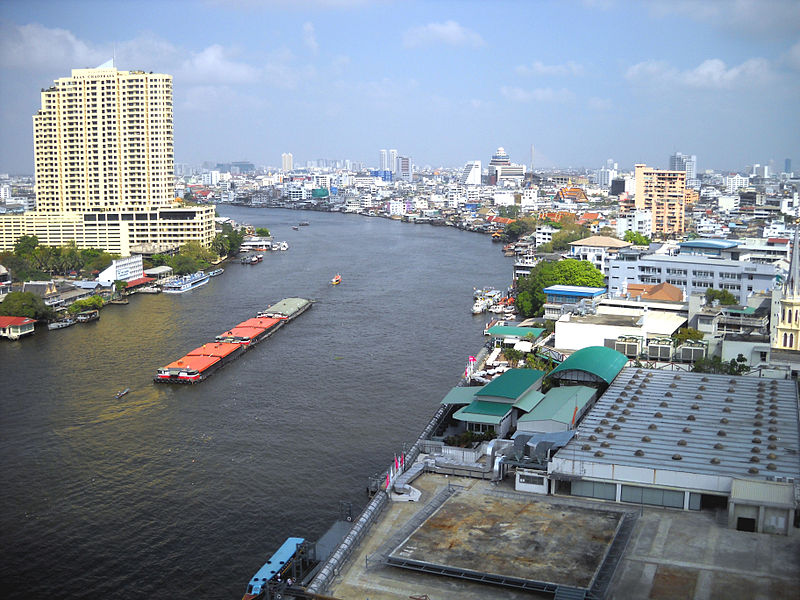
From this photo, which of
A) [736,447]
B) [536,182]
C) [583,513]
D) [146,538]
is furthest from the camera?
[536,182]

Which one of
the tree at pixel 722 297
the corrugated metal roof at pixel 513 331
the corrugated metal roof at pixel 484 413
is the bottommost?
the corrugated metal roof at pixel 513 331

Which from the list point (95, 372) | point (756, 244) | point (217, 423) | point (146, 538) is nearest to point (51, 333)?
point (95, 372)

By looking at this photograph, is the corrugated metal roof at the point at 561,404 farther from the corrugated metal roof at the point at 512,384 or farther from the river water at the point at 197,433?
the river water at the point at 197,433

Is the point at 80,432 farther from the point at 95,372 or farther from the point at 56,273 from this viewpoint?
the point at 56,273

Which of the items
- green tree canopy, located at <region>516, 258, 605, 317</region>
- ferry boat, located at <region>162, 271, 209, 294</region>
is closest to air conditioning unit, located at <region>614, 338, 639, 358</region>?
green tree canopy, located at <region>516, 258, 605, 317</region>

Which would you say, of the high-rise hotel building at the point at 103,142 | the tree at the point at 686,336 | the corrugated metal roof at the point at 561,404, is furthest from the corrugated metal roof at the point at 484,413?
the high-rise hotel building at the point at 103,142

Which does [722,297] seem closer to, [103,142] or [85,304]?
[85,304]

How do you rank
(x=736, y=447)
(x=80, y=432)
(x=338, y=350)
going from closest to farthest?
(x=736, y=447)
(x=80, y=432)
(x=338, y=350)
